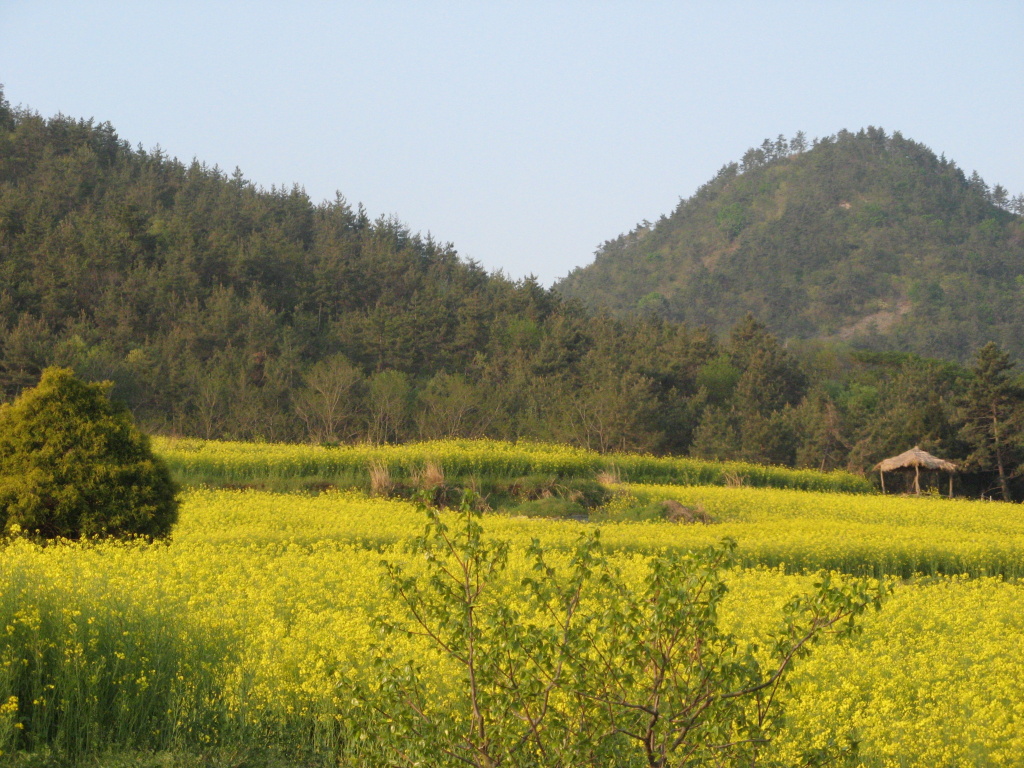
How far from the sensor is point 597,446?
110 feet

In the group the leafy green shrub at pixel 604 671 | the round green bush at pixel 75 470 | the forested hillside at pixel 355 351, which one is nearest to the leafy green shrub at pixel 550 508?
the round green bush at pixel 75 470

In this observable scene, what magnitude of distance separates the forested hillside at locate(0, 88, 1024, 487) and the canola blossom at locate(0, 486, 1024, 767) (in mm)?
21882

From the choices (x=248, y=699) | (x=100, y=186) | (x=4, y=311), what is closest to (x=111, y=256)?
(x=4, y=311)

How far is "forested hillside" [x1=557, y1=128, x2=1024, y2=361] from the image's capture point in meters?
77.4

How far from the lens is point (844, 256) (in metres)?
90.9

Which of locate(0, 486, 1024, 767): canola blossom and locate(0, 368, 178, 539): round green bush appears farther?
locate(0, 368, 178, 539): round green bush

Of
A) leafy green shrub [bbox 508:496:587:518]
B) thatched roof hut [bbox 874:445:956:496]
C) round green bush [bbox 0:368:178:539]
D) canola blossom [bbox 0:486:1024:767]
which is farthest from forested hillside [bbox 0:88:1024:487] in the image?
canola blossom [bbox 0:486:1024:767]

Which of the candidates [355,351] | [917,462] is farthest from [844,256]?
[917,462]

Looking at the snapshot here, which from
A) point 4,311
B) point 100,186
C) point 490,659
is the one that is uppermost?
point 100,186

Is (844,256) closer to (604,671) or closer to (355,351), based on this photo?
(355,351)

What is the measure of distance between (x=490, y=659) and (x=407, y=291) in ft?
152

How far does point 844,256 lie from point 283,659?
92.1 m

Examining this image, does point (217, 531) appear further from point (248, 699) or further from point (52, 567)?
point (248, 699)

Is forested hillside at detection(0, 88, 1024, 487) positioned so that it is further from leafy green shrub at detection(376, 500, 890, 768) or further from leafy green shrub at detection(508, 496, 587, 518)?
leafy green shrub at detection(376, 500, 890, 768)
